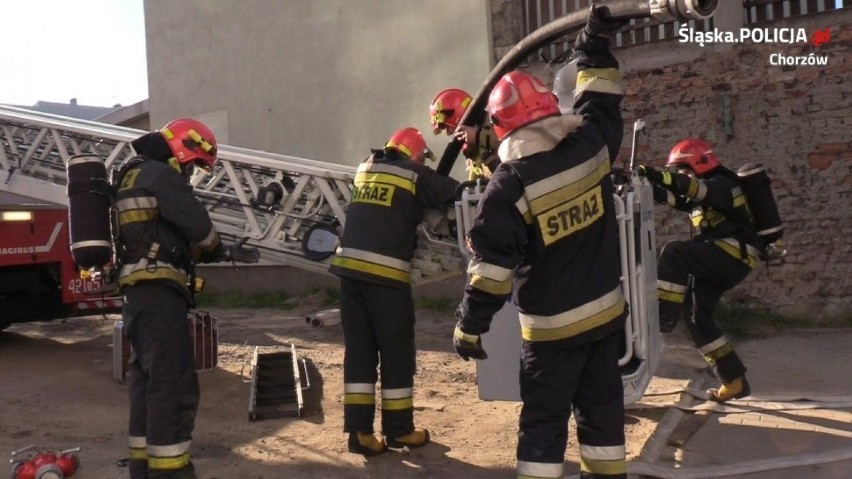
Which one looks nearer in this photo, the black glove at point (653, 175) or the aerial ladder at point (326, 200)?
the aerial ladder at point (326, 200)

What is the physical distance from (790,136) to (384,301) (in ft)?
16.6

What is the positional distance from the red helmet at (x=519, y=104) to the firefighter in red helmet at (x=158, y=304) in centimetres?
165

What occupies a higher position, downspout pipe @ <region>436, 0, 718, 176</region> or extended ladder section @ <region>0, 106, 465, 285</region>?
downspout pipe @ <region>436, 0, 718, 176</region>

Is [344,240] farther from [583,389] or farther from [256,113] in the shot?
[256,113]

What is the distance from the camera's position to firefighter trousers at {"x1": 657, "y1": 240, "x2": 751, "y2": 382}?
514 centimetres

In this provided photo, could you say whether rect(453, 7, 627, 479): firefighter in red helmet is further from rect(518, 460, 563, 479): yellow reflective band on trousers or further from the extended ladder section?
the extended ladder section

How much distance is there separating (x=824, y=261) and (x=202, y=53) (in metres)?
8.70

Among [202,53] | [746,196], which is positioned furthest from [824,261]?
[202,53]

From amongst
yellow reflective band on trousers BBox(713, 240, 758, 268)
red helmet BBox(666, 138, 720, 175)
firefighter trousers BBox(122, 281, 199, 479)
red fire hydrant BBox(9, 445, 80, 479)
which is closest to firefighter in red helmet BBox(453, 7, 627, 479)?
firefighter trousers BBox(122, 281, 199, 479)

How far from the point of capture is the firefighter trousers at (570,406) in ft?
9.92

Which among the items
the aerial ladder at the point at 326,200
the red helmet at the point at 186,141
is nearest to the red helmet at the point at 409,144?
the aerial ladder at the point at 326,200

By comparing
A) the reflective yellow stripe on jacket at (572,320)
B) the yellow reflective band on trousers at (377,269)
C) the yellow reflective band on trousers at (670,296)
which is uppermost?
the yellow reflective band on trousers at (377,269)

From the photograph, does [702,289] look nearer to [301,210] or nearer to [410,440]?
[410,440]

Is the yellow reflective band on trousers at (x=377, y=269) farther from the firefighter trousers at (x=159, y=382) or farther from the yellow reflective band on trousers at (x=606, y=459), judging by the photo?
the yellow reflective band on trousers at (x=606, y=459)
